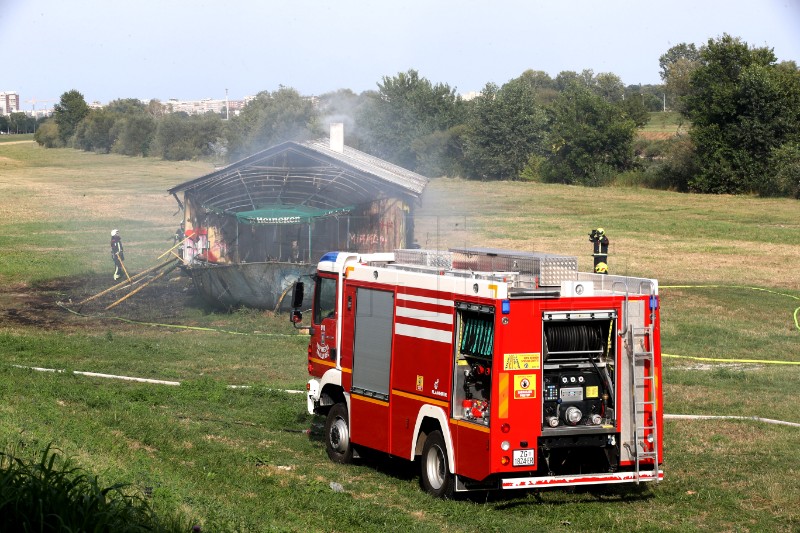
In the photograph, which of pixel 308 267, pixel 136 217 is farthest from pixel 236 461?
pixel 136 217

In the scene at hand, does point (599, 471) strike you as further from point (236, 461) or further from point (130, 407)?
point (130, 407)

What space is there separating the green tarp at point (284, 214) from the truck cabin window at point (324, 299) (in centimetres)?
1711

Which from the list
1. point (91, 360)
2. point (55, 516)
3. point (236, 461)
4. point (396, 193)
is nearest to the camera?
point (55, 516)

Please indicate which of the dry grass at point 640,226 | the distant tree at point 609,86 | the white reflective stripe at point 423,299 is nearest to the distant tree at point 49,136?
the dry grass at point 640,226

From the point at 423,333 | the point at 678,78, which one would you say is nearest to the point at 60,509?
the point at 423,333

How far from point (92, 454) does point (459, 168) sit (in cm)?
7230

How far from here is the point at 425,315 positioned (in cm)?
1305

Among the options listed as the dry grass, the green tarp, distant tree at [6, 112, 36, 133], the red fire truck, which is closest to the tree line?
the dry grass

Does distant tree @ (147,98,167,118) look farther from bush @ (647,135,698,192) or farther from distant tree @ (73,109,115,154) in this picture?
bush @ (647,135,698,192)

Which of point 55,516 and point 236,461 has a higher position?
point 55,516

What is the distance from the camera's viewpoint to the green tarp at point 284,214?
32781 mm

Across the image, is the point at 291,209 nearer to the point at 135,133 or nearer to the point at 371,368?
the point at 371,368

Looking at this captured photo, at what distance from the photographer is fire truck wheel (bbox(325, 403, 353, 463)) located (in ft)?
48.4

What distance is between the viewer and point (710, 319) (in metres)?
29.2
